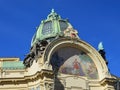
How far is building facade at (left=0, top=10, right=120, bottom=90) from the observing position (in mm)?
31266

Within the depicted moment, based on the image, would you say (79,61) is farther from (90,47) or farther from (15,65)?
(15,65)

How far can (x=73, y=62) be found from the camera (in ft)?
110

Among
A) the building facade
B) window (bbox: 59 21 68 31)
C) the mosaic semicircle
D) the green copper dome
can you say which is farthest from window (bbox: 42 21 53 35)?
the mosaic semicircle

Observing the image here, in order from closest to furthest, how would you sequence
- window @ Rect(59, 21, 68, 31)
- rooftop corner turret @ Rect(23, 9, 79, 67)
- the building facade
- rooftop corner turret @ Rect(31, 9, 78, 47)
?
the building facade → rooftop corner turret @ Rect(23, 9, 79, 67) → rooftop corner turret @ Rect(31, 9, 78, 47) → window @ Rect(59, 21, 68, 31)

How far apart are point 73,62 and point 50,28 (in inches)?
188

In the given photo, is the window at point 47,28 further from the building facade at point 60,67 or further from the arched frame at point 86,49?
the arched frame at point 86,49

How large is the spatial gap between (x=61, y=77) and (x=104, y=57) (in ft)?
17.2

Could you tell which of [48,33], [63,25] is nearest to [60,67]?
[48,33]

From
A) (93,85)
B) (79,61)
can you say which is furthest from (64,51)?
(93,85)

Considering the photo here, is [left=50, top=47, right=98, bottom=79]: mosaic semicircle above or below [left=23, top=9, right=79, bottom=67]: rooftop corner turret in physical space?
below

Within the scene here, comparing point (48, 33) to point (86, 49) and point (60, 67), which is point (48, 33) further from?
point (60, 67)

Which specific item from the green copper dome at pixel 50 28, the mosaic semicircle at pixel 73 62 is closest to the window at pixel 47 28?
the green copper dome at pixel 50 28

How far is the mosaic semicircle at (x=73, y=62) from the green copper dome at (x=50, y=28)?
8.21 ft

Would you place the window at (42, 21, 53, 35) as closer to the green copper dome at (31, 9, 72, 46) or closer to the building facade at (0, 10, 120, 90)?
the green copper dome at (31, 9, 72, 46)
